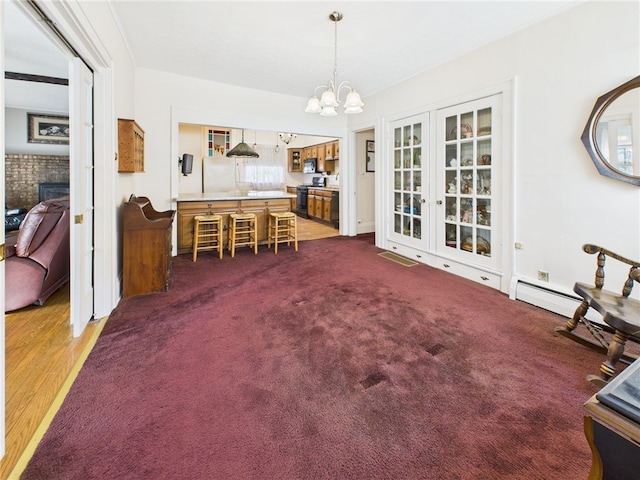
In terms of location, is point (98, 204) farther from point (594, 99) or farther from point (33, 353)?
point (594, 99)

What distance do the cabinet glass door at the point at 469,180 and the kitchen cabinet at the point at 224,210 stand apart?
2.76 m

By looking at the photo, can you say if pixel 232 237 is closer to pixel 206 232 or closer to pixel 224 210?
pixel 206 232

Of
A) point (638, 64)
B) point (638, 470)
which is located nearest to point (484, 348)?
point (638, 470)

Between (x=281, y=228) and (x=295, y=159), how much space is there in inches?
209

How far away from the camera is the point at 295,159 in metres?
10.0

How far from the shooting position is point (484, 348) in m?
2.20

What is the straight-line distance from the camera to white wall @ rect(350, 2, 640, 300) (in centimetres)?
241

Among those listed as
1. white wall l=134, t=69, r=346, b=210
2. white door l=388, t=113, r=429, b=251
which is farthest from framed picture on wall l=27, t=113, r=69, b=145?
white door l=388, t=113, r=429, b=251

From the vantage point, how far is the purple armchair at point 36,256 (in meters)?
2.64

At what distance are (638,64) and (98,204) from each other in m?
4.40

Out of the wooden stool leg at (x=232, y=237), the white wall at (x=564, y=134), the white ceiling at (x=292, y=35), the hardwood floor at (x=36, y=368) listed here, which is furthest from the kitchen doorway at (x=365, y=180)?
the hardwood floor at (x=36, y=368)

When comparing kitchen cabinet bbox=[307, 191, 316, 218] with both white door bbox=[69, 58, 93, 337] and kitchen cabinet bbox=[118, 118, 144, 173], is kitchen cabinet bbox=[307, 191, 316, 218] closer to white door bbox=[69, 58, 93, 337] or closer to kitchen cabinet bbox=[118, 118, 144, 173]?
kitchen cabinet bbox=[118, 118, 144, 173]

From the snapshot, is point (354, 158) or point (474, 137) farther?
point (354, 158)

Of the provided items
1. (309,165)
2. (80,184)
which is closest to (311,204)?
(309,165)
